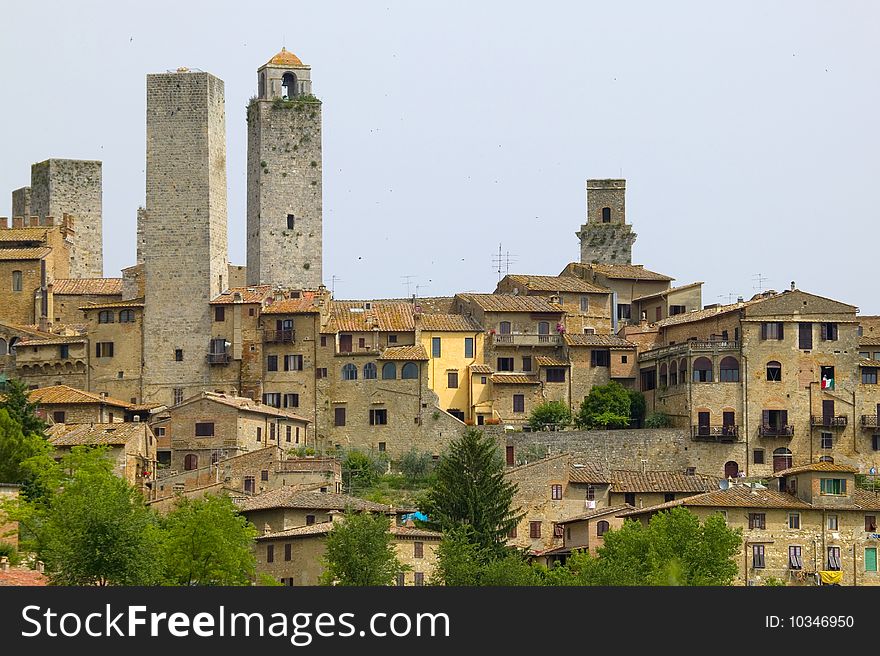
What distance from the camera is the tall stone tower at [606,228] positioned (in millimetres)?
113000

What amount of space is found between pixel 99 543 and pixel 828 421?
118 feet

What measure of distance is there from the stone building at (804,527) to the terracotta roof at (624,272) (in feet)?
73.9

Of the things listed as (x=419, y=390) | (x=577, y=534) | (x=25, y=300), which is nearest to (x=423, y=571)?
(x=577, y=534)

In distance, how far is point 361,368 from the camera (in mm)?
93125

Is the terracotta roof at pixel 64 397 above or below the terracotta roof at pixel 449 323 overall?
below

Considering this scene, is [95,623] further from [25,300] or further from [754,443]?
[25,300]

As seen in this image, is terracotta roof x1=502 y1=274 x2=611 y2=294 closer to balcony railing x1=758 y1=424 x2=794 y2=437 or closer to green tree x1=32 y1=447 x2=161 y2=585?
balcony railing x1=758 y1=424 x2=794 y2=437

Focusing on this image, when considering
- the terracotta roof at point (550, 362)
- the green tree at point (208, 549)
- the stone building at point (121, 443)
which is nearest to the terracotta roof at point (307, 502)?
the stone building at point (121, 443)

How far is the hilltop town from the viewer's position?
8712 cm

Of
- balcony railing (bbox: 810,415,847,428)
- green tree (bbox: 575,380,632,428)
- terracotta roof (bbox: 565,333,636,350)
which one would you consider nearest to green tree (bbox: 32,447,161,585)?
green tree (bbox: 575,380,632,428)

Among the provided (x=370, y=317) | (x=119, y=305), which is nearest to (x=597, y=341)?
(x=370, y=317)

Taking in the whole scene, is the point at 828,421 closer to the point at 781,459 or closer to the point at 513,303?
the point at 781,459

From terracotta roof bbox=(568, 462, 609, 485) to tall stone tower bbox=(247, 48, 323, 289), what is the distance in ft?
60.5

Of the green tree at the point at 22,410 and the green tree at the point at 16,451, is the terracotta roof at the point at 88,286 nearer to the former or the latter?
the green tree at the point at 22,410
